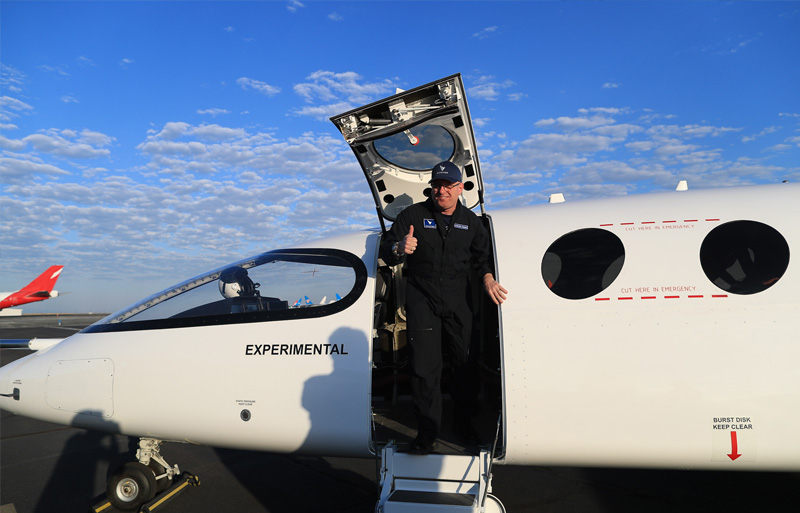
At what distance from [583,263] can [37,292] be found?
148 ft

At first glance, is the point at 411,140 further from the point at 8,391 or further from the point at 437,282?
the point at 8,391

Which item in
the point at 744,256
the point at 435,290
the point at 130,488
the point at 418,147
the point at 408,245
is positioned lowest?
the point at 130,488

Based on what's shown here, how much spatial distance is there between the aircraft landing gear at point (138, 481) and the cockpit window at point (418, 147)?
3.53 meters

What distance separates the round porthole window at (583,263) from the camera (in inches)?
149

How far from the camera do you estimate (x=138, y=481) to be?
15.6 feet

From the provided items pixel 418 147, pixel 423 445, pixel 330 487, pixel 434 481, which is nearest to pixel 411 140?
pixel 418 147

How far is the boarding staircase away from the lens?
3363 millimetres

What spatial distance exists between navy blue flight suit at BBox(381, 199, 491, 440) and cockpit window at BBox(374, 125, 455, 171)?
658 millimetres

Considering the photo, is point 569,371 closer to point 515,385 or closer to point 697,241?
point 515,385

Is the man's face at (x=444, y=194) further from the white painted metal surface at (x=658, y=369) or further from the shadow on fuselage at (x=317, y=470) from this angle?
the shadow on fuselage at (x=317, y=470)

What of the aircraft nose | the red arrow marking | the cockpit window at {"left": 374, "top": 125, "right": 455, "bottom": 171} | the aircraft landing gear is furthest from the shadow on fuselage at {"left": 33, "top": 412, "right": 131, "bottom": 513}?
the red arrow marking

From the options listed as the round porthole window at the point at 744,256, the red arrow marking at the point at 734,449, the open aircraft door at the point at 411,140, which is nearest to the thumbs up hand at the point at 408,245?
the open aircraft door at the point at 411,140

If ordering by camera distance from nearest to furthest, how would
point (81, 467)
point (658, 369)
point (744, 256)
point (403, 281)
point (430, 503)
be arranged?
1. point (430, 503)
2. point (658, 369)
3. point (744, 256)
4. point (403, 281)
5. point (81, 467)

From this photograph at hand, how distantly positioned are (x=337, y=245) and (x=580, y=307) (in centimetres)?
222
